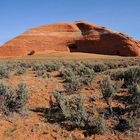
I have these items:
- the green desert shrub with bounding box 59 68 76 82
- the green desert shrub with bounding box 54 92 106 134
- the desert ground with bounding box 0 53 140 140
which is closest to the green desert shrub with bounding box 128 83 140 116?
the desert ground with bounding box 0 53 140 140

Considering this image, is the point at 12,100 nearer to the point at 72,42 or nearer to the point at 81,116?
the point at 81,116

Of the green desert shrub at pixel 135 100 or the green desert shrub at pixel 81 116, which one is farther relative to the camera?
the green desert shrub at pixel 135 100

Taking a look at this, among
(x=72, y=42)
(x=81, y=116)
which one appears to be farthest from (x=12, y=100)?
(x=72, y=42)

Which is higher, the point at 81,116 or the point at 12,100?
the point at 12,100

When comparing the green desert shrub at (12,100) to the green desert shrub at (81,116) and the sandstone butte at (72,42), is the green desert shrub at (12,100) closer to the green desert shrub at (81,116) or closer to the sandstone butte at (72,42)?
the green desert shrub at (81,116)

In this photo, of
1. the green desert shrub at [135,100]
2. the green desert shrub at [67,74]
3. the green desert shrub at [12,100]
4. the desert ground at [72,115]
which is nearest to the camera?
the desert ground at [72,115]

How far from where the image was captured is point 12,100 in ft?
30.6

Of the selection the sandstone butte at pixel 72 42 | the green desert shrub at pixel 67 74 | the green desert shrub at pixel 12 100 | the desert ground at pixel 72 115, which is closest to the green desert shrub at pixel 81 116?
the desert ground at pixel 72 115

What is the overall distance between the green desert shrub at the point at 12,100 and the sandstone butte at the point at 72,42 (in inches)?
2252

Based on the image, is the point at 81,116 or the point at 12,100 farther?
the point at 12,100

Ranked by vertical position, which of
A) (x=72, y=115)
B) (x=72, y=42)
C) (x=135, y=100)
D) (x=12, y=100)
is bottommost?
(x=72, y=115)

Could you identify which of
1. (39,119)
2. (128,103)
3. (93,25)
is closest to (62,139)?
(39,119)

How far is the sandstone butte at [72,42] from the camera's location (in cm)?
6794

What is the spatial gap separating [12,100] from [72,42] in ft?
207
